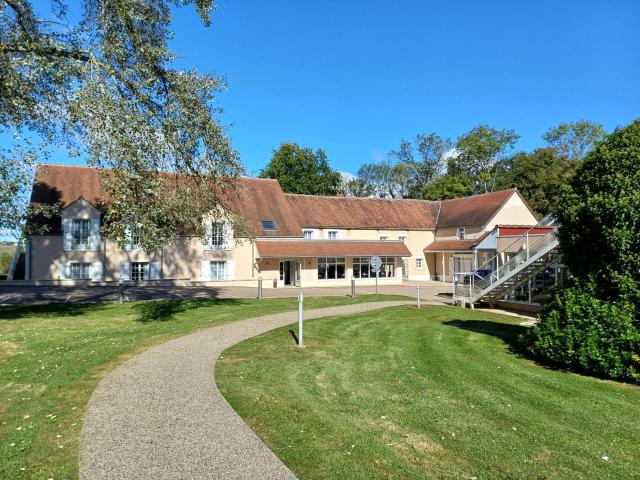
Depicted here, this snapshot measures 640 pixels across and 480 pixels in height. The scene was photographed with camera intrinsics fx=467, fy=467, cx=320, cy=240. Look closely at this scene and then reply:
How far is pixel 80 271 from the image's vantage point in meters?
30.1

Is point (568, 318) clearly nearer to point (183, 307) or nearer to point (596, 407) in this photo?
point (596, 407)

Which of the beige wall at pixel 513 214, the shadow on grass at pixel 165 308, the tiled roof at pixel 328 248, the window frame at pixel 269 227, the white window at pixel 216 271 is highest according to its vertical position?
the beige wall at pixel 513 214

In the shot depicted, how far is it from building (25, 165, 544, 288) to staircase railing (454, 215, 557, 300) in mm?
720

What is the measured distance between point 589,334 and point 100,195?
31165mm

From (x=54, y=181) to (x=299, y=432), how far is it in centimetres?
3250

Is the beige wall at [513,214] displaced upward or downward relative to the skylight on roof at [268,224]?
upward

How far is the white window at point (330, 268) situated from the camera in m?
35.4

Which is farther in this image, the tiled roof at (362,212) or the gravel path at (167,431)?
the tiled roof at (362,212)

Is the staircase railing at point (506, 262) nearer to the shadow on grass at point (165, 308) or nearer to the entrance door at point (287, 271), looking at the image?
the shadow on grass at point (165, 308)

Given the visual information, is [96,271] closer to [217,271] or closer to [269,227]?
[217,271]

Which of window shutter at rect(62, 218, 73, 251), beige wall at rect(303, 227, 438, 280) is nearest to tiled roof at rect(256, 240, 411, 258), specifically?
beige wall at rect(303, 227, 438, 280)

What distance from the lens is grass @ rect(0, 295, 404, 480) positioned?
4734 mm

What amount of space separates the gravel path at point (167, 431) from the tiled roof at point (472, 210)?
3370cm

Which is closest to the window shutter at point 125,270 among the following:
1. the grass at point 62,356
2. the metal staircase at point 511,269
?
the grass at point 62,356
